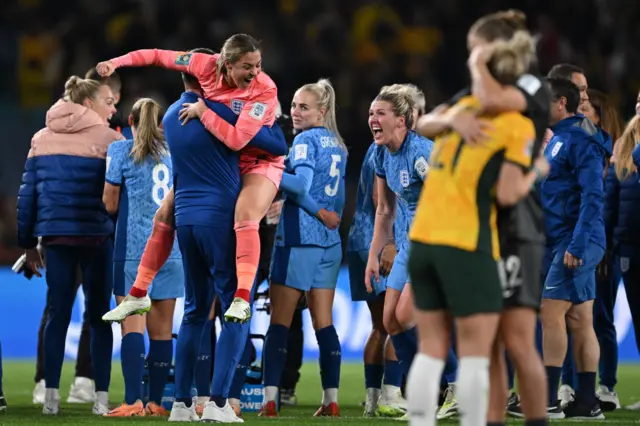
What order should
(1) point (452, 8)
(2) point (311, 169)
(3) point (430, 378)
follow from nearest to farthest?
(3) point (430, 378)
(2) point (311, 169)
(1) point (452, 8)

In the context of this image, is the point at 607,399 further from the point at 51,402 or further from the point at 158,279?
the point at 51,402

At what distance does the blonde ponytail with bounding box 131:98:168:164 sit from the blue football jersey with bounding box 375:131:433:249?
1.60m

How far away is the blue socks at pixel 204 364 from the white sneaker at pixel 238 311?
21.7 inches

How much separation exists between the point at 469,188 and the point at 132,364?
4.03 meters

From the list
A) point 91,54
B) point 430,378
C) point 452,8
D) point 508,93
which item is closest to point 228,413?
point 430,378

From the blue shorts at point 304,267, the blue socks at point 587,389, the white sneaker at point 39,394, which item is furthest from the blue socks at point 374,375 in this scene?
the white sneaker at point 39,394

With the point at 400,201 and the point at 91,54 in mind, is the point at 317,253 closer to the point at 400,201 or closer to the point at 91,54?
the point at 400,201

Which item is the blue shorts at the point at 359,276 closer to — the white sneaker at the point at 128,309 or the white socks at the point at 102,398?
the white socks at the point at 102,398

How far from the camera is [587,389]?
7.82m

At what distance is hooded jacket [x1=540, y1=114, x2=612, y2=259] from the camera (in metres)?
7.41

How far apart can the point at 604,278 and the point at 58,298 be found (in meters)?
4.35

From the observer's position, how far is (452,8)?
58.7 feet

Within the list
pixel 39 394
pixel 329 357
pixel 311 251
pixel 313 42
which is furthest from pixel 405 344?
pixel 313 42

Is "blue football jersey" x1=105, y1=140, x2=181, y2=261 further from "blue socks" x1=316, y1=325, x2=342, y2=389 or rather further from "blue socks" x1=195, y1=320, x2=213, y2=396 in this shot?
"blue socks" x1=316, y1=325, x2=342, y2=389
